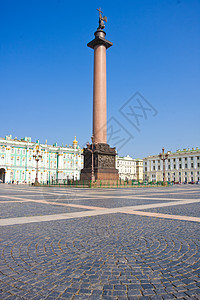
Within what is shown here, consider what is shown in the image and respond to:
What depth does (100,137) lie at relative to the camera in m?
32.1

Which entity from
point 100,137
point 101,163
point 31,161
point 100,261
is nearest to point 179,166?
point 31,161

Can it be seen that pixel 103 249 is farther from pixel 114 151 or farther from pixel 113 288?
pixel 114 151

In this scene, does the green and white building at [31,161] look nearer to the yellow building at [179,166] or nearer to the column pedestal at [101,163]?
the column pedestal at [101,163]

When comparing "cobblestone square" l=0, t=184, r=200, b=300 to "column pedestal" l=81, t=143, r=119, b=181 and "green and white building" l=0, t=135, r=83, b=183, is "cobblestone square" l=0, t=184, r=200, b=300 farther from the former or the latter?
"green and white building" l=0, t=135, r=83, b=183

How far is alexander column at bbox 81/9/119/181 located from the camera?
30.7 metres

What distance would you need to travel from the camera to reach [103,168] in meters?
30.9

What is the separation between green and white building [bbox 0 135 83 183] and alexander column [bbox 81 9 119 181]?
36521 mm

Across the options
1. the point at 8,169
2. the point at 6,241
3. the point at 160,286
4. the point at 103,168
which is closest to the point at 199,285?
the point at 160,286

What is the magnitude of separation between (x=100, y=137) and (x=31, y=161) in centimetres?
5684

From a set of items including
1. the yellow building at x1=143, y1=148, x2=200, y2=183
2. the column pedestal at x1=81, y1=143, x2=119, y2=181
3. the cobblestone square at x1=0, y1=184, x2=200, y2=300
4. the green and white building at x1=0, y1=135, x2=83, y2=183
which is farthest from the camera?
the yellow building at x1=143, y1=148, x2=200, y2=183

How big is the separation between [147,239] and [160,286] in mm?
1877

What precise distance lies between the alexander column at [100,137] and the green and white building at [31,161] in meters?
36.5

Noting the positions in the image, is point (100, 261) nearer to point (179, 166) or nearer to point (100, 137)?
point (100, 137)

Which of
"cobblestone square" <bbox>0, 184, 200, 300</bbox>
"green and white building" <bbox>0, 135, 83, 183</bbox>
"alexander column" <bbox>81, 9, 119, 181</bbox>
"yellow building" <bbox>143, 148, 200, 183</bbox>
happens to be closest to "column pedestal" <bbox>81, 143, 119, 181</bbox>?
"alexander column" <bbox>81, 9, 119, 181</bbox>
